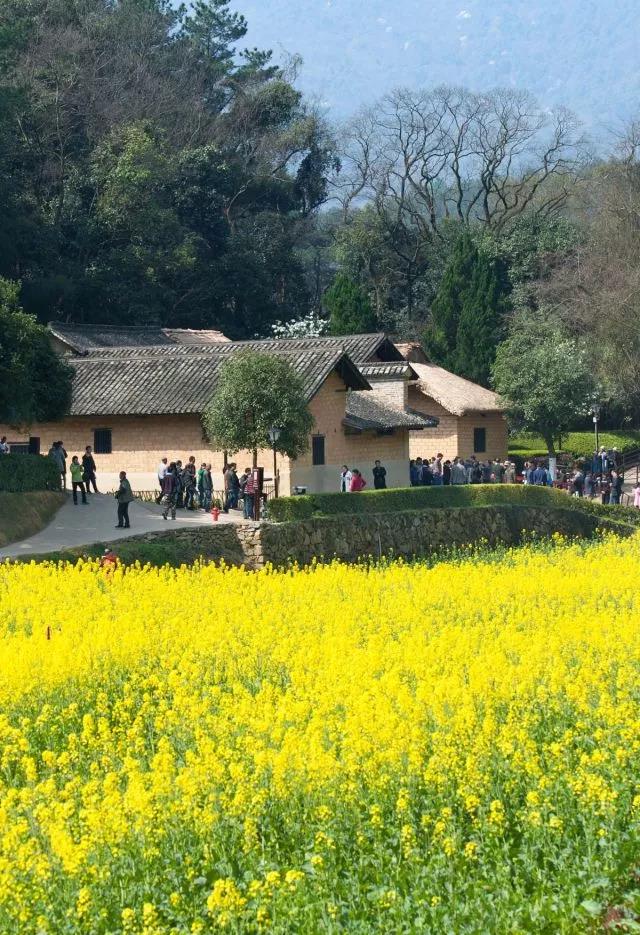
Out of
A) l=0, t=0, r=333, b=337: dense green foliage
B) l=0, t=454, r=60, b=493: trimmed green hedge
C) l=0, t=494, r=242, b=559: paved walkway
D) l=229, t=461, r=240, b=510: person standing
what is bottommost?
l=0, t=494, r=242, b=559: paved walkway

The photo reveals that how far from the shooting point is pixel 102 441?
3591cm

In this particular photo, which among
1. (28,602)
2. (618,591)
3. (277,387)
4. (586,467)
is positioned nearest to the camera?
(28,602)

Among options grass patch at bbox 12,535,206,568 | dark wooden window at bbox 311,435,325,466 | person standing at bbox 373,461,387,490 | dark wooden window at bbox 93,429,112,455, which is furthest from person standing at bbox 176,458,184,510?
person standing at bbox 373,461,387,490

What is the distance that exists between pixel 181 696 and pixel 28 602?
20.8ft

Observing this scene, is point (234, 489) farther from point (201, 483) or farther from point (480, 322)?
point (480, 322)

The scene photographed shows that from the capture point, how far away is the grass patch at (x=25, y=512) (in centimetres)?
2597

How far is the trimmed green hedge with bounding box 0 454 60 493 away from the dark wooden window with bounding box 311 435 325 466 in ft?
27.7

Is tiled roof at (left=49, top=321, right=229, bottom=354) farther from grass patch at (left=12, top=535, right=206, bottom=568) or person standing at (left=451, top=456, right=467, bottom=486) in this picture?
grass patch at (left=12, top=535, right=206, bottom=568)

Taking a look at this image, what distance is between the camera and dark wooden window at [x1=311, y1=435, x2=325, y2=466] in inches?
1422

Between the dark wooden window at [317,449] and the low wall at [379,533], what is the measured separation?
4.33 m

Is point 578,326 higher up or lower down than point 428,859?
higher up

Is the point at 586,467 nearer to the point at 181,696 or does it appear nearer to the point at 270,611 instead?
the point at 270,611

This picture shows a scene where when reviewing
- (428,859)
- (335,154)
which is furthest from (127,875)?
(335,154)

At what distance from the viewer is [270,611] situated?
1703 cm
